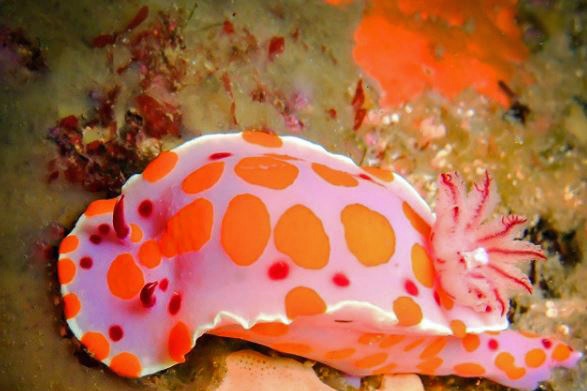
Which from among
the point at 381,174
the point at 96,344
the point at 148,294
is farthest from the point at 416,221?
the point at 96,344

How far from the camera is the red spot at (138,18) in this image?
10.4 feet

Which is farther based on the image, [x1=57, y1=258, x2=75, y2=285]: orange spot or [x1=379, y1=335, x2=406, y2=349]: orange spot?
[x1=379, y1=335, x2=406, y2=349]: orange spot

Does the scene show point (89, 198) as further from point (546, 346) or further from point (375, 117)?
point (546, 346)

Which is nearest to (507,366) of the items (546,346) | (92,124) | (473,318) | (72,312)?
(546,346)

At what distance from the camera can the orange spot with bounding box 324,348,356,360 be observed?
3.25 meters

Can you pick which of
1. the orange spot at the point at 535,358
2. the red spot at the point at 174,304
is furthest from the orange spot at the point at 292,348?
the orange spot at the point at 535,358

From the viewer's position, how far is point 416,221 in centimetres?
321

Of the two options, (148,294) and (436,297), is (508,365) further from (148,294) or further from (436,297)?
(148,294)

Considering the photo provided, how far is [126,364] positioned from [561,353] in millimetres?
2784

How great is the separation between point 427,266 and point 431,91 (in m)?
1.49

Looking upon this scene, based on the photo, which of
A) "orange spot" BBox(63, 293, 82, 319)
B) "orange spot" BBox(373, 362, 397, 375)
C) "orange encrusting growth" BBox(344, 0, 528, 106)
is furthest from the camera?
"orange encrusting growth" BBox(344, 0, 528, 106)

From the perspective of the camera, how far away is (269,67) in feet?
11.6

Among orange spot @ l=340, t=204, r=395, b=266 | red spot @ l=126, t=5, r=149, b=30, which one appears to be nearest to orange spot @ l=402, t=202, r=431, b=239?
orange spot @ l=340, t=204, r=395, b=266

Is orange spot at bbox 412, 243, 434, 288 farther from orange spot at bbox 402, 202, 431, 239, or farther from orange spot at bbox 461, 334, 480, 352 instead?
orange spot at bbox 461, 334, 480, 352
